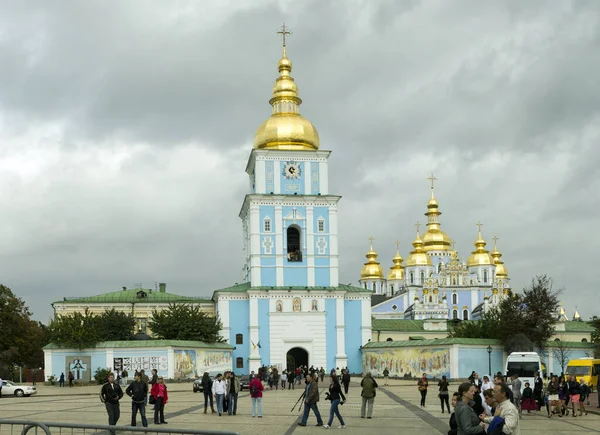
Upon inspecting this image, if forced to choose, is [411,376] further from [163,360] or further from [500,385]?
[500,385]

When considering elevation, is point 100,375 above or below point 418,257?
below

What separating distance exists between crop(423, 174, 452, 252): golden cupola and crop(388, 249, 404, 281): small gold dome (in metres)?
8.61

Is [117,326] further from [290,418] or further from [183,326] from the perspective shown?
[290,418]

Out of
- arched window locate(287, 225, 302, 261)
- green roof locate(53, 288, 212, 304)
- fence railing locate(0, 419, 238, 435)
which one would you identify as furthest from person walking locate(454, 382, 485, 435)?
green roof locate(53, 288, 212, 304)

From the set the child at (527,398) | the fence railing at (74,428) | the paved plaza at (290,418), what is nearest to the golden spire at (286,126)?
the paved plaza at (290,418)

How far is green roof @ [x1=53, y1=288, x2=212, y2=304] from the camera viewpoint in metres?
70.9

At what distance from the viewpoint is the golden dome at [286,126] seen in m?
66.7

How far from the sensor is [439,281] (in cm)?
11544

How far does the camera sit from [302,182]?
65.4m

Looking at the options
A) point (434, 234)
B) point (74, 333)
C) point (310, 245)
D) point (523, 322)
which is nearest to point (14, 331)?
point (74, 333)

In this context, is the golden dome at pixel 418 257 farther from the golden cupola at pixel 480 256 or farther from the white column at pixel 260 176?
the white column at pixel 260 176

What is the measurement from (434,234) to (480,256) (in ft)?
23.0

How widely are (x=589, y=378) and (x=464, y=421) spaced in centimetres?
3058

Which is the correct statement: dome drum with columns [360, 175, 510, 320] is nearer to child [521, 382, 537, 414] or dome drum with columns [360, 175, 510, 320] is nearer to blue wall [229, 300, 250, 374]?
blue wall [229, 300, 250, 374]
